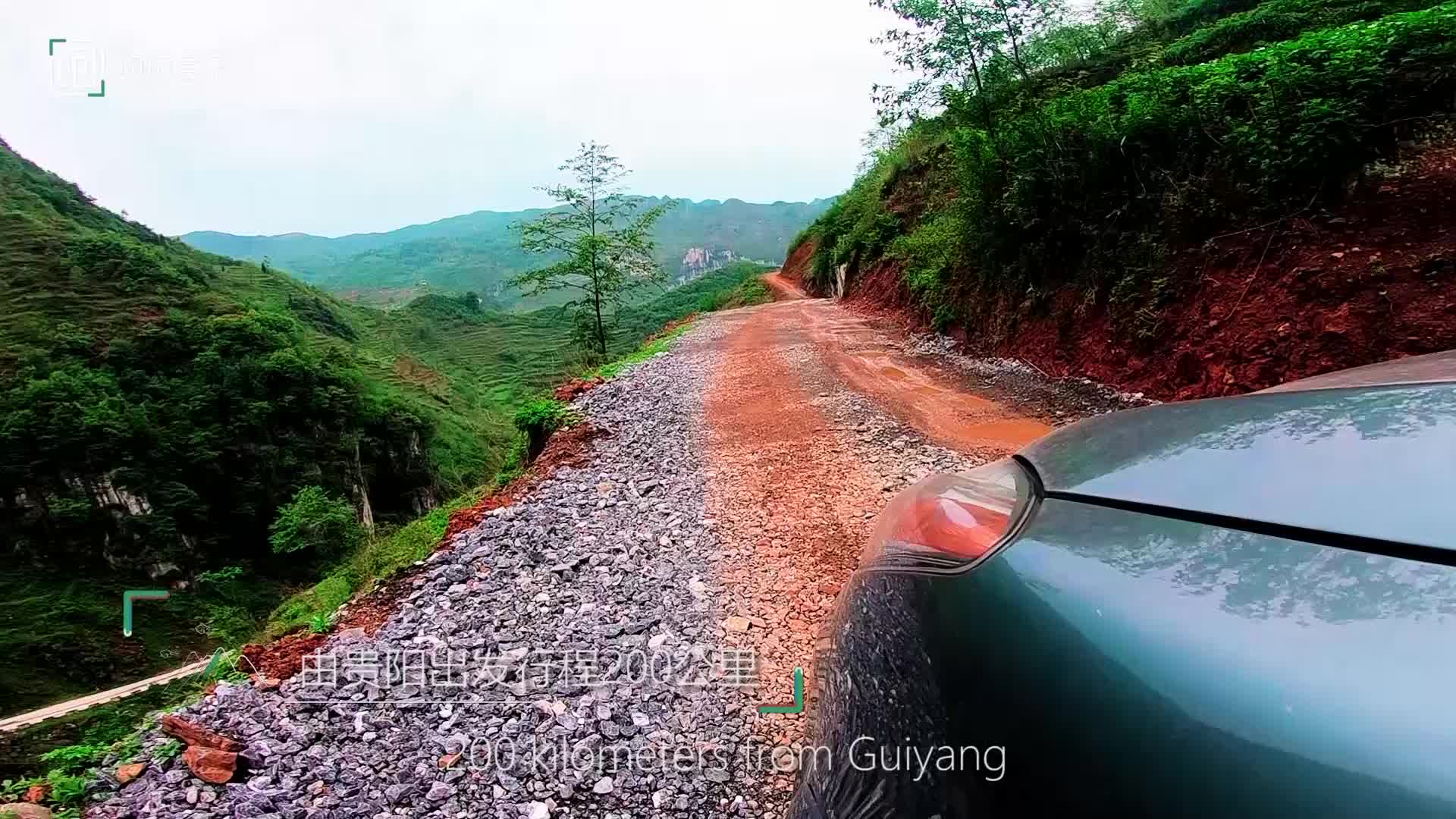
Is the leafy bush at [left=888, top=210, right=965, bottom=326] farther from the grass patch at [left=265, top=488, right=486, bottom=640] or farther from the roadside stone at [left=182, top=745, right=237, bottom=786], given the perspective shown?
the roadside stone at [left=182, top=745, right=237, bottom=786]

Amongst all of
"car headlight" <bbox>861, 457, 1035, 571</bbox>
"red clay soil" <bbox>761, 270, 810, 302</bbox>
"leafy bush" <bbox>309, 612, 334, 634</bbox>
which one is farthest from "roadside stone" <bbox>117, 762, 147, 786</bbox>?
"red clay soil" <bbox>761, 270, 810, 302</bbox>

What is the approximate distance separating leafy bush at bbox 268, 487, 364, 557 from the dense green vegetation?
1849cm

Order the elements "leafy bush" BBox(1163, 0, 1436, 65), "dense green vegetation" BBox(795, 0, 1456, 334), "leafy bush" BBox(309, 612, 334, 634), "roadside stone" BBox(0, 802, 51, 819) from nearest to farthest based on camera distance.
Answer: "roadside stone" BBox(0, 802, 51, 819)
"leafy bush" BBox(309, 612, 334, 634)
"dense green vegetation" BBox(795, 0, 1456, 334)
"leafy bush" BBox(1163, 0, 1436, 65)

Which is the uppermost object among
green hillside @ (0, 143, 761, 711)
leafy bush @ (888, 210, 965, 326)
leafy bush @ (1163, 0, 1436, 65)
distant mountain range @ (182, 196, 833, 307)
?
distant mountain range @ (182, 196, 833, 307)

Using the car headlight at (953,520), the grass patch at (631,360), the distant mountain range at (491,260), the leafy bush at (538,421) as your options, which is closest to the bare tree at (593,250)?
the grass patch at (631,360)

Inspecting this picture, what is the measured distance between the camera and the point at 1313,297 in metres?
4.79

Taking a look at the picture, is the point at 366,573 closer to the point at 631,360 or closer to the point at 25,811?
the point at 25,811

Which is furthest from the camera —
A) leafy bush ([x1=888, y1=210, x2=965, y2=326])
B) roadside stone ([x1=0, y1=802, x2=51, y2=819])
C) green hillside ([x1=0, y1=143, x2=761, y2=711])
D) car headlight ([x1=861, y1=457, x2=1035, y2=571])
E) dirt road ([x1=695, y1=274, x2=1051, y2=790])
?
green hillside ([x1=0, y1=143, x2=761, y2=711])

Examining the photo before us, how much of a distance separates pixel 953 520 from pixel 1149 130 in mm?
7102

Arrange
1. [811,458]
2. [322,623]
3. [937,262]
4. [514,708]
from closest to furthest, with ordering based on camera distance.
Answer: [514,708]
[322,623]
[811,458]
[937,262]

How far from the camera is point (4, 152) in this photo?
69.6 meters

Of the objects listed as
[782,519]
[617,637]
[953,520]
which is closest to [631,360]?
[782,519]

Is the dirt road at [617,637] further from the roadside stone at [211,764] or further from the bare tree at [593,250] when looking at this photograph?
the bare tree at [593,250]

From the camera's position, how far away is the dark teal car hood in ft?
2.78
